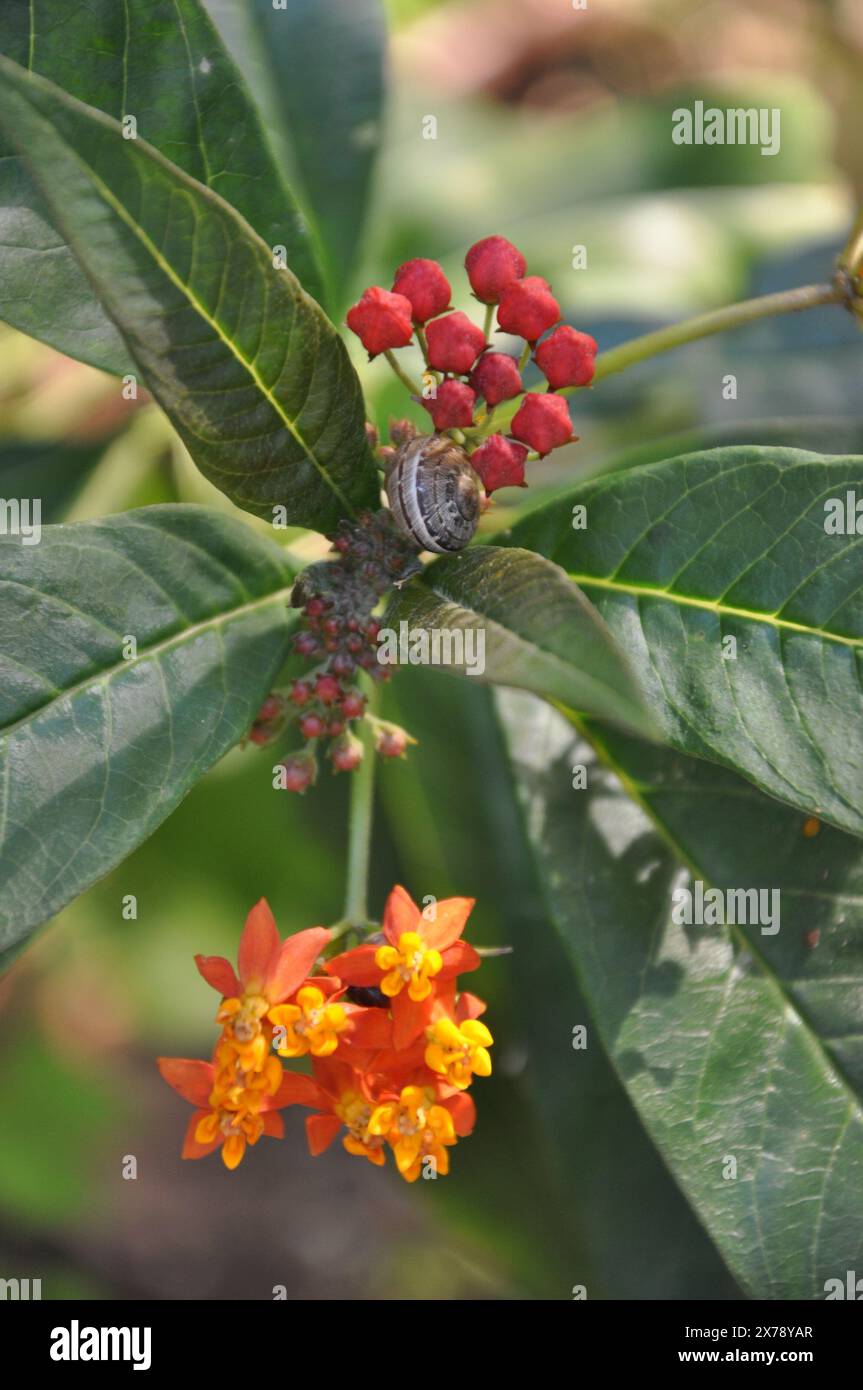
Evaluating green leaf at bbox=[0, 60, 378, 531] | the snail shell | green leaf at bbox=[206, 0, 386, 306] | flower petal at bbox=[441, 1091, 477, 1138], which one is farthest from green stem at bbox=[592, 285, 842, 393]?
flower petal at bbox=[441, 1091, 477, 1138]

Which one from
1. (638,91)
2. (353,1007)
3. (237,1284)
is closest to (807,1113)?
(353,1007)

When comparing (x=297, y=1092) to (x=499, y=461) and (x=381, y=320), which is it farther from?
(x=381, y=320)

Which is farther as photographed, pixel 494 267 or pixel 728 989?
pixel 728 989

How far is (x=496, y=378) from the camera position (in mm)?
1481

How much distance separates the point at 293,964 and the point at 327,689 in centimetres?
33

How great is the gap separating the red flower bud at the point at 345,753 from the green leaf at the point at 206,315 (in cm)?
28

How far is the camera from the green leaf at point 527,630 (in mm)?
1002

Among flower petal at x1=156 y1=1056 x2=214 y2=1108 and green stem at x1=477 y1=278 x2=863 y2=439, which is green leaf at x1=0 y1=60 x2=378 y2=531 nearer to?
green stem at x1=477 y1=278 x2=863 y2=439

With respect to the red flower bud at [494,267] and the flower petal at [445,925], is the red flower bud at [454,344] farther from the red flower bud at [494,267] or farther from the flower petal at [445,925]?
the flower petal at [445,925]

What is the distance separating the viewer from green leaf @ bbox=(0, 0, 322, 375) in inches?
56.1

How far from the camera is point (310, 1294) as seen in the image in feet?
11.6

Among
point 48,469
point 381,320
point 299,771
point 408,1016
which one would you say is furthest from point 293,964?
point 48,469

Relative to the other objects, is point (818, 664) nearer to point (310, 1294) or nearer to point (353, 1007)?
point (353, 1007)

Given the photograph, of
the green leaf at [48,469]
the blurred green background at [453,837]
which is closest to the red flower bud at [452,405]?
the blurred green background at [453,837]
